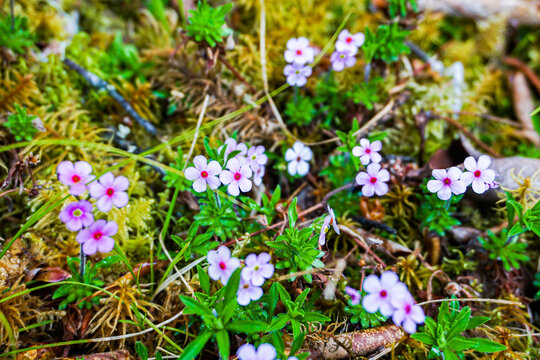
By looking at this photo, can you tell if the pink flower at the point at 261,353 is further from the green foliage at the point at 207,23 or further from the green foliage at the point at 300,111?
the green foliage at the point at 207,23

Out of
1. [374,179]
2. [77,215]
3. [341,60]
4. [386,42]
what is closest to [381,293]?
[374,179]

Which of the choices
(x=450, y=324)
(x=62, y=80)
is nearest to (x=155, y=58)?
(x=62, y=80)

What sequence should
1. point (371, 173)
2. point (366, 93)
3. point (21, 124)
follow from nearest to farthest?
point (371, 173), point (21, 124), point (366, 93)

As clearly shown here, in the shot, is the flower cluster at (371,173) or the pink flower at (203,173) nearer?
the pink flower at (203,173)

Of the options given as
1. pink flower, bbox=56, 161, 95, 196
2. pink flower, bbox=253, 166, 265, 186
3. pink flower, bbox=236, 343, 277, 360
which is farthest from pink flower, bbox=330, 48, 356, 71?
pink flower, bbox=236, 343, 277, 360

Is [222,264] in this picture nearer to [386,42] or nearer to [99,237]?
[99,237]

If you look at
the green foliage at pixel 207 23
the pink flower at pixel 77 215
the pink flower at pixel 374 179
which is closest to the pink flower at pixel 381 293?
the pink flower at pixel 374 179
